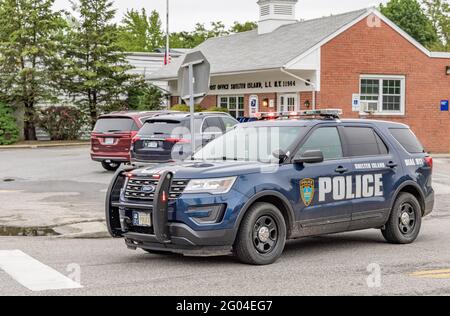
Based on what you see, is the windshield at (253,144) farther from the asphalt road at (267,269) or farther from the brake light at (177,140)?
the brake light at (177,140)

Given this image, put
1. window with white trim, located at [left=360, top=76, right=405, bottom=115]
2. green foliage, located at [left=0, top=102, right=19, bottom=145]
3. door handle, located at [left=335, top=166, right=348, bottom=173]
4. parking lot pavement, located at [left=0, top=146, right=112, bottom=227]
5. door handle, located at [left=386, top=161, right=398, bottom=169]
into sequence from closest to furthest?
door handle, located at [left=335, top=166, right=348, bottom=173] < door handle, located at [left=386, top=161, right=398, bottom=169] < parking lot pavement, located at [left=0, top=146, right=112, bottom=227] < window with white trim, located at [left=360, top=76, right=405, bottom=115] < green foliage, located at [left=0, top=102, right=19, bottom=145]

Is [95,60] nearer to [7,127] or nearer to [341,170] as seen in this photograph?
[7,127]

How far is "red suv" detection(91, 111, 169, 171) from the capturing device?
22453 millimetres

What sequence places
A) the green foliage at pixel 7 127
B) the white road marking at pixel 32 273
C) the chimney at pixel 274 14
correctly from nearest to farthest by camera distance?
the white road marking at pixel 32 273, the green foliage at pixel 7 127, the chimney at pixel 274 14

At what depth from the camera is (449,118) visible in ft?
111

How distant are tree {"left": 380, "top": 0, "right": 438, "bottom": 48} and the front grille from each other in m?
64.0

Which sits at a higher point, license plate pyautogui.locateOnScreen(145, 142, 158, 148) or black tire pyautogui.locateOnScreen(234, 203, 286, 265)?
license plate pyautogui.locateOnScreen(145, 142, 158, 148)

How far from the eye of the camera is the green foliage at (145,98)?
41.7m

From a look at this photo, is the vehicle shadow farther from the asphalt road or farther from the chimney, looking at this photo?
the chimney

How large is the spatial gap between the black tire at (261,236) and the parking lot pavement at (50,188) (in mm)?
4954

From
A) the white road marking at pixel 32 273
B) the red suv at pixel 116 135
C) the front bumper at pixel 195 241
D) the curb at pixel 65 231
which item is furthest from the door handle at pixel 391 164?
the red suv at pixel 116 135

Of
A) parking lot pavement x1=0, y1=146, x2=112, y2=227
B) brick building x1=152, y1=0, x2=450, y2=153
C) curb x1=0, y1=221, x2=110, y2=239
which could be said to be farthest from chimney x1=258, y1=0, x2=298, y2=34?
curb x1=0, y1=221, x2=110, y2=239
